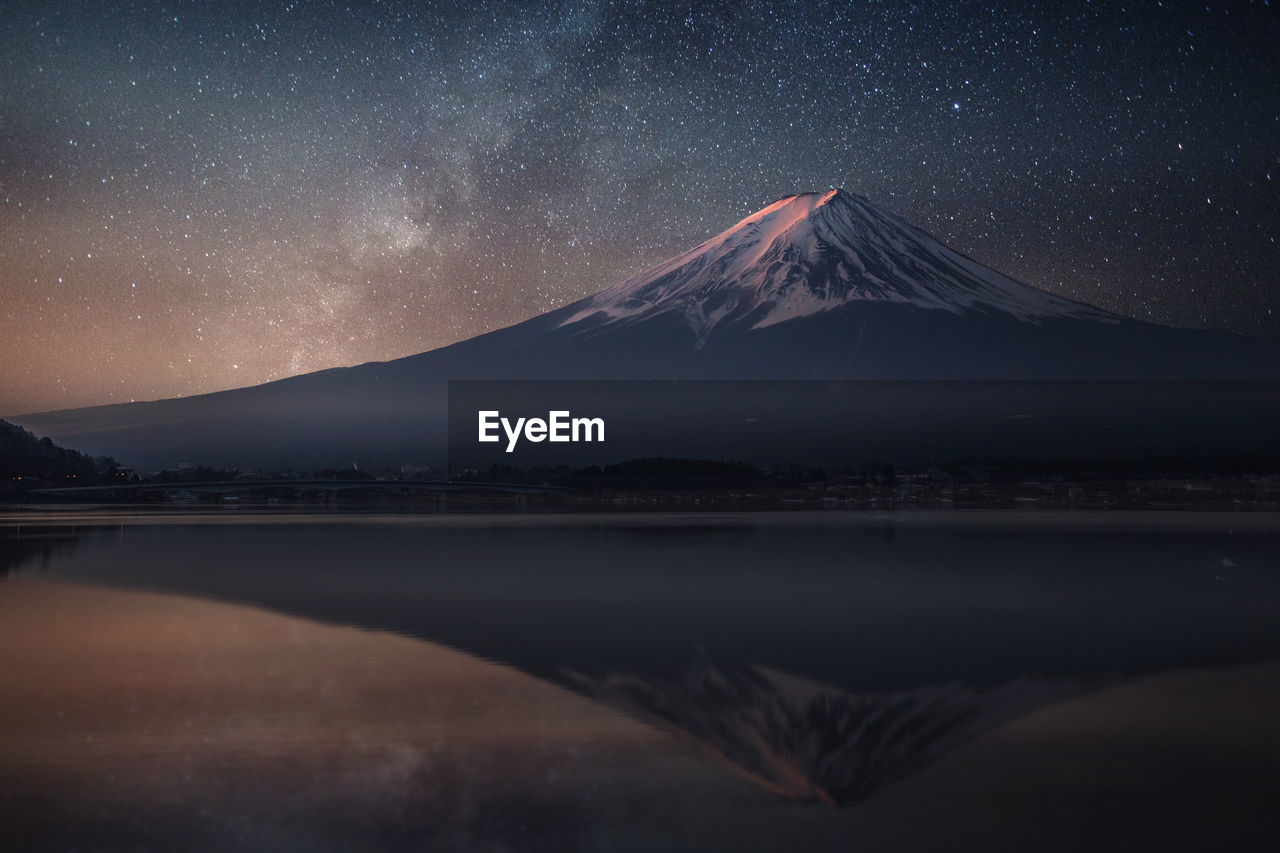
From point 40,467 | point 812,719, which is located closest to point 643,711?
point 812,719

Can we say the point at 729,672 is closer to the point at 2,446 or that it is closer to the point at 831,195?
the point at 2,446

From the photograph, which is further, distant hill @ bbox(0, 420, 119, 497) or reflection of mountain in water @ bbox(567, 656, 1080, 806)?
distant hill @ bbox(0, 420, 119, 497)

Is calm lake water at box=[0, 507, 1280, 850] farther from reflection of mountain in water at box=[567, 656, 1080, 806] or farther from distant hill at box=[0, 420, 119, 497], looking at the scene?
distant hill at box=[0, 420, 119, 497]

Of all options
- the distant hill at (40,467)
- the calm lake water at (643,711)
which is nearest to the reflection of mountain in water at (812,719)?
the calm lake water at (643,711)

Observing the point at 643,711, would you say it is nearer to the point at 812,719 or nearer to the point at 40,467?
the point at 812,719

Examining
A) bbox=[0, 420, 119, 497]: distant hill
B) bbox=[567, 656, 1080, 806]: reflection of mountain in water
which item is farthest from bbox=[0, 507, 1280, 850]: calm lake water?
bbox=[0, 420, 119, 497]: distant hill
